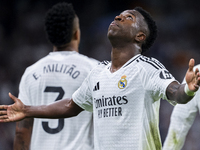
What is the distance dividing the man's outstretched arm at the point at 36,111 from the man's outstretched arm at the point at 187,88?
103 centimetres

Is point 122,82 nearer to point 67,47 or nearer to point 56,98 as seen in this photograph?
point 56,98

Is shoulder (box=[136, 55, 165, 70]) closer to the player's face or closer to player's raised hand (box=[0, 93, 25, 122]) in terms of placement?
the player's face

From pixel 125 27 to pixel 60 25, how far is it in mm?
1445

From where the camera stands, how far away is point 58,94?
13.1 ft

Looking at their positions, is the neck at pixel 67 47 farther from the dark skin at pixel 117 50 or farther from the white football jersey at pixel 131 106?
the white football jersey at pixel 131 106

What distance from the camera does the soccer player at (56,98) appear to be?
3916mm

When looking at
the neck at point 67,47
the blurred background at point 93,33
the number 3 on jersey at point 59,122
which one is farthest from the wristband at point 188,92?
the blurred background at point 93,33

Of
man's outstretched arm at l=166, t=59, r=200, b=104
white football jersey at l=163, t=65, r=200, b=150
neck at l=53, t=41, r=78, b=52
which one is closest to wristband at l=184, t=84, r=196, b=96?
man's outstretched arm at l=166, t=59, r=200, b=104

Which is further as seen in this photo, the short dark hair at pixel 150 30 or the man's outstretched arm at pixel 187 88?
the short dark hair at pixel 150 30

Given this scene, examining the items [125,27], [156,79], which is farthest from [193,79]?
[125,27]

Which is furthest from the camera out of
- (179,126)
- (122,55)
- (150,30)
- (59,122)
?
(179,126)

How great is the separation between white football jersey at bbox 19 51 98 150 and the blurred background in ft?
17.2

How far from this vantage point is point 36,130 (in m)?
4.05

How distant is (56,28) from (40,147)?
1.43 meters
